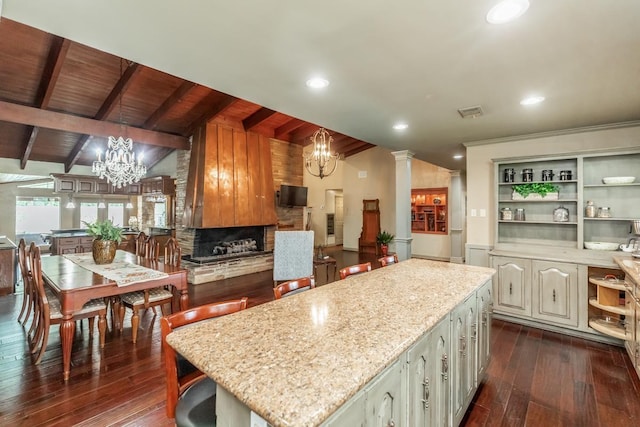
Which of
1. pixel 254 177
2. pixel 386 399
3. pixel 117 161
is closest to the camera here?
pixel 386 399

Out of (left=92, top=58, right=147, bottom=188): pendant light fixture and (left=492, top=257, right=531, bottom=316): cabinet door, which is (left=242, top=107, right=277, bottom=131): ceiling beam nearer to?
(left=92, top=58, right=147, bottom=188): pendant light fixture

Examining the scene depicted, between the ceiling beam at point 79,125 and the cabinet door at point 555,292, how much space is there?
6516 millimetres

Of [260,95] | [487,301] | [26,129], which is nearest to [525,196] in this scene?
[487,301]

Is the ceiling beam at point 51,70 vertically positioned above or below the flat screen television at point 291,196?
above

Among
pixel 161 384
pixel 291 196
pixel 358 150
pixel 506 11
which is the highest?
pixel 358 150

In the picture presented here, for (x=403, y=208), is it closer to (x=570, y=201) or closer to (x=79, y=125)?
(x=570, y=201)

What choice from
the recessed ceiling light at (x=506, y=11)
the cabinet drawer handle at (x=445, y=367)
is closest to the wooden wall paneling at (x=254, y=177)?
the cabinet drawer handle at (x=445, y=367)

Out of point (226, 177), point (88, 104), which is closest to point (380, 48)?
Answer: point (226, 177)

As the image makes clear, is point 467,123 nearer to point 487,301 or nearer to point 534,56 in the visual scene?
point 534,56

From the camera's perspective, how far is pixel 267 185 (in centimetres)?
678

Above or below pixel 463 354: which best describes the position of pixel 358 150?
above

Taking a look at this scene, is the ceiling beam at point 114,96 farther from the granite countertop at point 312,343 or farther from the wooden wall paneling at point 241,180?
the granite countertop at point 312,343

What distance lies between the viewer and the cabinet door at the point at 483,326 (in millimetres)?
2109

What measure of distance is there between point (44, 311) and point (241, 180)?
4158mm
